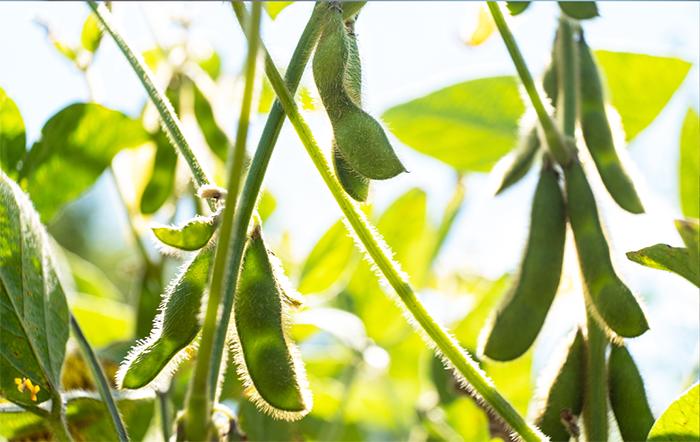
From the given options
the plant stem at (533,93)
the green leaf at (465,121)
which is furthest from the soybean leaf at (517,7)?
the green leaf at (465,121)

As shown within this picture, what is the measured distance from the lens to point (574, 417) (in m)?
0.73

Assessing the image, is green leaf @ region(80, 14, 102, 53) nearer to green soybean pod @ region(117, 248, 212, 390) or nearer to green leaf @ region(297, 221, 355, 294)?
green leaf @ region(297, 221, 355, 294)

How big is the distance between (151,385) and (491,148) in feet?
3.30

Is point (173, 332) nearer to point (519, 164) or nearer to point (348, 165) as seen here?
point (348, 165)

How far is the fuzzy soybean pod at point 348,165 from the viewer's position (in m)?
0.60

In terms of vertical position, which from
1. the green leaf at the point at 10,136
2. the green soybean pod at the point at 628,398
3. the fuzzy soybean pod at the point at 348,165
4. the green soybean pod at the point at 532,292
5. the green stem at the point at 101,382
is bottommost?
the green soybean pod at the point at 628,398

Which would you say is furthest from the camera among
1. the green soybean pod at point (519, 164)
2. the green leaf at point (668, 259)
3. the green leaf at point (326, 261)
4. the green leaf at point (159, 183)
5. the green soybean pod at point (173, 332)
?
the green leaf at point (326, 261)

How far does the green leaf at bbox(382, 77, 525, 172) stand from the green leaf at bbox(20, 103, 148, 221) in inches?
22.6

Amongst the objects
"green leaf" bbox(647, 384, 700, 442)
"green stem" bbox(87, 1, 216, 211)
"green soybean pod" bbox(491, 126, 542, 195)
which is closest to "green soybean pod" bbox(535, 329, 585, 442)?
"green leaf" bbox(647, 384, 700, 442)

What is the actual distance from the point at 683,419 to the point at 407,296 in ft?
0.96

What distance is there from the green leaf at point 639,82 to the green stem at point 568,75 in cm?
45

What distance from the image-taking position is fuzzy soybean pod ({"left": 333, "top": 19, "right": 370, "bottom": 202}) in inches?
23.8

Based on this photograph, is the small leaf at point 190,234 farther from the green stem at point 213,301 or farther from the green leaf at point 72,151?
the green leaf at point 72,151

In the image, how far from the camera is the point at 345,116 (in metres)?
0.60
